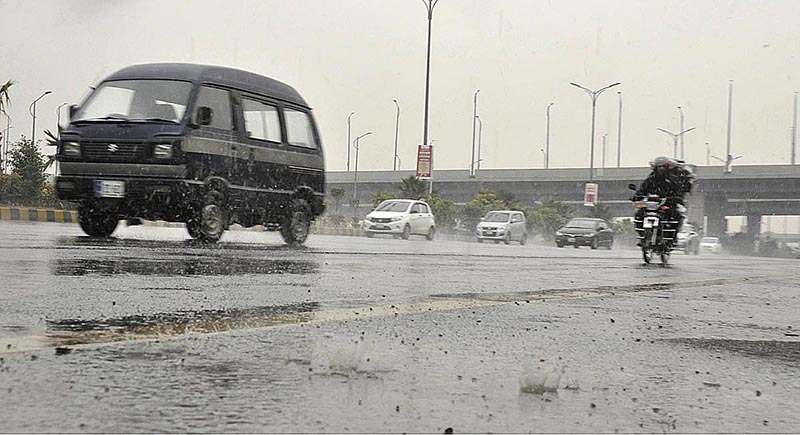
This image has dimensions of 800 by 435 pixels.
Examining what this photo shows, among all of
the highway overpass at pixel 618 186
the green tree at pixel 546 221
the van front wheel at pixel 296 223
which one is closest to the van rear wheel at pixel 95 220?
the van front wheel at pixel 296 223

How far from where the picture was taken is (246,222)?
14.6 meters

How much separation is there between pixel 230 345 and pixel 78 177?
376 inches

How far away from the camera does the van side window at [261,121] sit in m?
14.0

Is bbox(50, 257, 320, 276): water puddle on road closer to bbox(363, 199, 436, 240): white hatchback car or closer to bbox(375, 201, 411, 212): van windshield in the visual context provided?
bbox(363, 199, 436, 240): white hatchback car

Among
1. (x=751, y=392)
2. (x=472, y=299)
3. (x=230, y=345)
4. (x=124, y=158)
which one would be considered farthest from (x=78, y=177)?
(x=751, y=392)

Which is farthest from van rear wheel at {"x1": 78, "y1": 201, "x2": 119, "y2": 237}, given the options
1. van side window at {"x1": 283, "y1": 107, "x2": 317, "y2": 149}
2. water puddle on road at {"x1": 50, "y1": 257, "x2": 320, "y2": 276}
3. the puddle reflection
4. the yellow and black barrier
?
the yellow and black barrier

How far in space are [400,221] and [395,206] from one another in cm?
138

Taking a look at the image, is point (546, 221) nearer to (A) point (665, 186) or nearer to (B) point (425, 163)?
(B) point (425, 163)

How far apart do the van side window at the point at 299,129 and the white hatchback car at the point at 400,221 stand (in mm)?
19898

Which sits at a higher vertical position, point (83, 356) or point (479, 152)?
point (479, 152)

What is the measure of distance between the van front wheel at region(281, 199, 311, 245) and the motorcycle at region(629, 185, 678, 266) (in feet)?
15.9

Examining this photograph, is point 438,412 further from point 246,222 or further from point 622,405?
point 246,222

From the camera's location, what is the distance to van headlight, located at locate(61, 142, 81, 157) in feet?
43.0

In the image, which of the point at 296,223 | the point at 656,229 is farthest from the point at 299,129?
the point at 656,229
